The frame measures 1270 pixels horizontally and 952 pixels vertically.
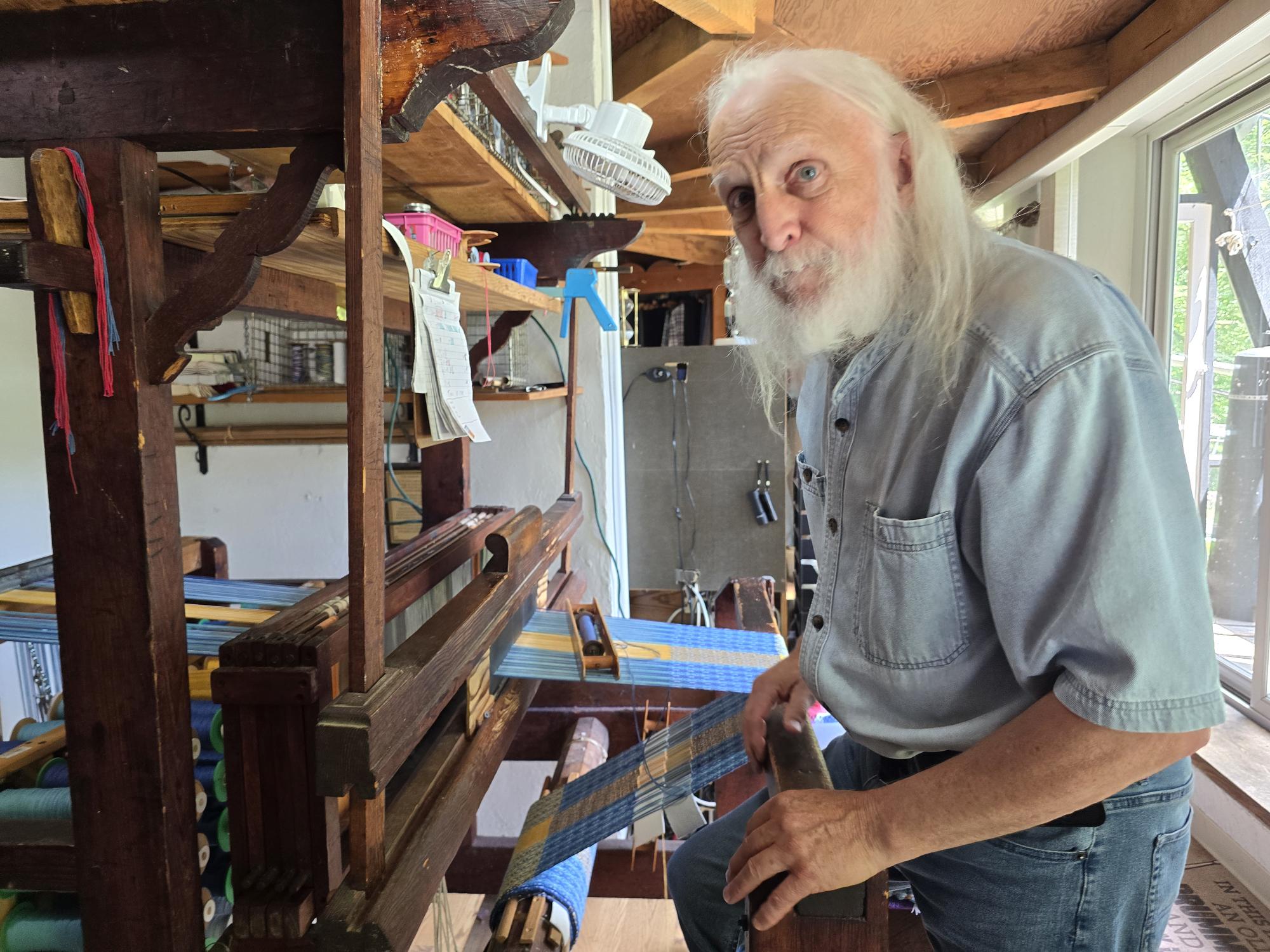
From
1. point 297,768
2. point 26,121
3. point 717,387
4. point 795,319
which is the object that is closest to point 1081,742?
point 795,319

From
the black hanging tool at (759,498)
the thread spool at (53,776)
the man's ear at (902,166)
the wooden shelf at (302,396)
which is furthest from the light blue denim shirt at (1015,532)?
the black hanging tool at (759,498)

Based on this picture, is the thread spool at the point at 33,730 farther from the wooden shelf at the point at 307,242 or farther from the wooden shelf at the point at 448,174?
the wooden shelf at the point at 448,174

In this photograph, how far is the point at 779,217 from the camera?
1.02 metres

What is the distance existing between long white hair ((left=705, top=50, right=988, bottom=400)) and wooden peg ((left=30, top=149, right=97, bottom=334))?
2.73 feet

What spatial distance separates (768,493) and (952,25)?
8.84 ft

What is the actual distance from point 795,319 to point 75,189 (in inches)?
34.0

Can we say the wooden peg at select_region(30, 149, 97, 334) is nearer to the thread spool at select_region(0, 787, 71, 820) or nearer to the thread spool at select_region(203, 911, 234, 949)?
the thread spool at select_region(0, 787, 71, 820)

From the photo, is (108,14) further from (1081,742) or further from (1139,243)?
(1139,243)

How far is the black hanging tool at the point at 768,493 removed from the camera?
479 cm

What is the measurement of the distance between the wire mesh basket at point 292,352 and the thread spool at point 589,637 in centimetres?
166

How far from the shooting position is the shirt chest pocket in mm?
866

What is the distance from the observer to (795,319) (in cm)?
108

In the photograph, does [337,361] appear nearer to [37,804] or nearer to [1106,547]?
[37,804]

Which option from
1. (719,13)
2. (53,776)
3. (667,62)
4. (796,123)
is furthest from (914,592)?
(667,62)
